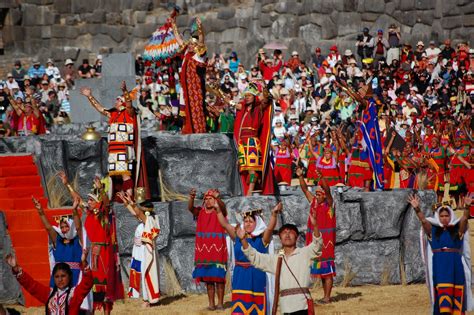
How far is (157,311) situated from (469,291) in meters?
4.33

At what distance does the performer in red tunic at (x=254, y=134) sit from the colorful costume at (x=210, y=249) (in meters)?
2.00

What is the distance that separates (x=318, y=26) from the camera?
38.1m

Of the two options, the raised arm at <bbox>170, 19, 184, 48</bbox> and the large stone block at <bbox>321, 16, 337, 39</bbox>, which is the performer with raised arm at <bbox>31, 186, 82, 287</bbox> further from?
the large stone block at <bbox>321, 16, 337, 39</bbox>

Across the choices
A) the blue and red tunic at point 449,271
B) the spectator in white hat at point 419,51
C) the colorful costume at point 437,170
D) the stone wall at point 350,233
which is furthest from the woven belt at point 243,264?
the spectator in white hat at point 419,51

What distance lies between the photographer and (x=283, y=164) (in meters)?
26.5

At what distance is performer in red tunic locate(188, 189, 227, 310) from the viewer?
1656 centimetres

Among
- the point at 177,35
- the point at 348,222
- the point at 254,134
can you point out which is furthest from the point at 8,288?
the point at 177,35

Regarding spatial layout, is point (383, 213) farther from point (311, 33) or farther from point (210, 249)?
point (311, 33)

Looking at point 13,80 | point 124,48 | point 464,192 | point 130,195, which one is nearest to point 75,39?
point 124,48

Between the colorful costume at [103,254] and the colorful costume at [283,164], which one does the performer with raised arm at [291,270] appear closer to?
the colorful costume at [103,254]

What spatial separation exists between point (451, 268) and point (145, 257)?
15.2ft

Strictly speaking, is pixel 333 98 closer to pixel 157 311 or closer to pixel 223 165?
pixel 223 165

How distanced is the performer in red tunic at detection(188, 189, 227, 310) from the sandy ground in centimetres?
28

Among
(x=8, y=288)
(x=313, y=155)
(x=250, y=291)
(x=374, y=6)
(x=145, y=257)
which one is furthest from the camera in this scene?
(x=374, y=6)
